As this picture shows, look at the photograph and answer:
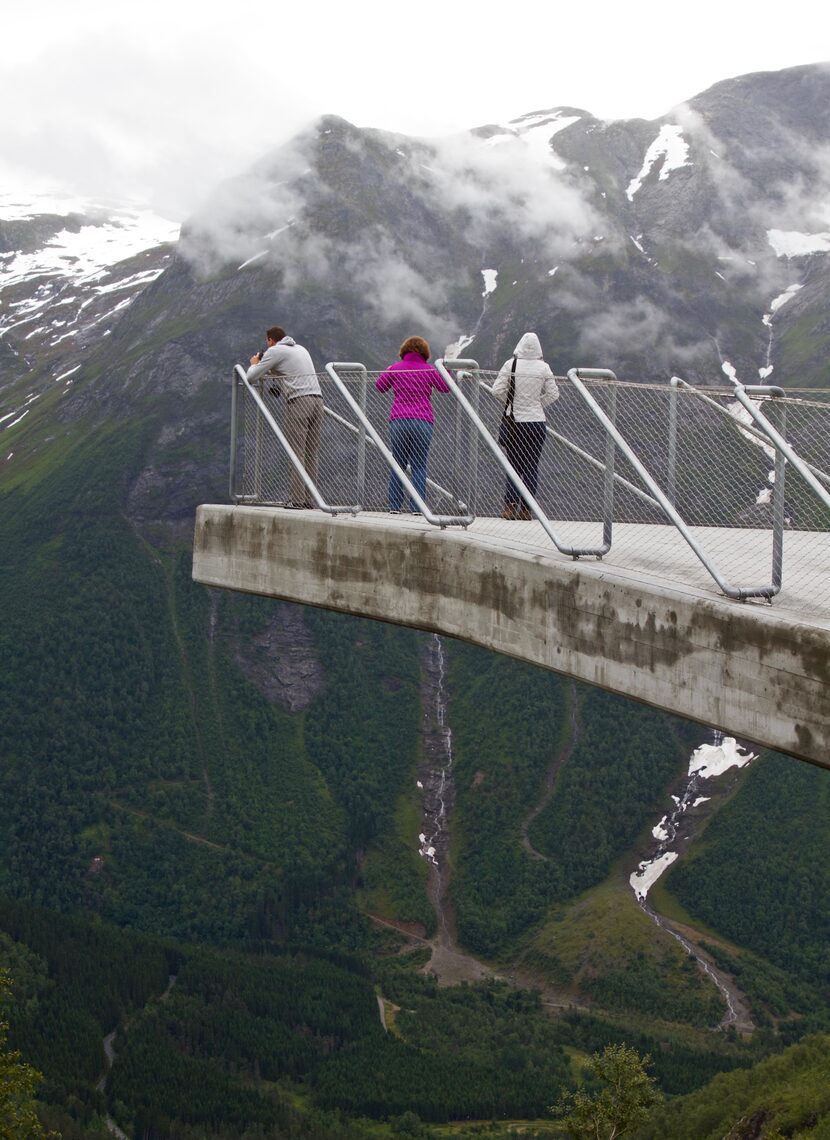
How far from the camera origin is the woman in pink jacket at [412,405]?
54.6 ft

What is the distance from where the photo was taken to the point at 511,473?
1471 cm

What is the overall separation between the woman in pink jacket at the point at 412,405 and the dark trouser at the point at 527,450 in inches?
45.7

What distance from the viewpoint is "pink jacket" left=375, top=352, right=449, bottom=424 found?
1660 centimetres

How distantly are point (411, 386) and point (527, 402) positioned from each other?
1676 mm

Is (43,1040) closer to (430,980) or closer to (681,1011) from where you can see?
(430,980)

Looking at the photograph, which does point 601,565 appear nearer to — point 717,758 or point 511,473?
Result: point 511,473

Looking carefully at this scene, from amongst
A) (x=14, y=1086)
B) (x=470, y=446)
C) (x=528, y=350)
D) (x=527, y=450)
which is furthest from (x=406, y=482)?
(x=14, y=1086)

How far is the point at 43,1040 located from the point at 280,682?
78.6 m

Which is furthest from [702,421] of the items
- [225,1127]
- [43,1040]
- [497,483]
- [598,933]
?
[598,933]

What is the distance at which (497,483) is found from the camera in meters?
17.9

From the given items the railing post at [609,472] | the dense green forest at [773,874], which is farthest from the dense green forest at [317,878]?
the railing post at [609,472]

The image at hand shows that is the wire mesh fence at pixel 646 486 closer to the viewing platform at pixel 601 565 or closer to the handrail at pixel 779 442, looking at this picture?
the viewing platform at pixel 601 565

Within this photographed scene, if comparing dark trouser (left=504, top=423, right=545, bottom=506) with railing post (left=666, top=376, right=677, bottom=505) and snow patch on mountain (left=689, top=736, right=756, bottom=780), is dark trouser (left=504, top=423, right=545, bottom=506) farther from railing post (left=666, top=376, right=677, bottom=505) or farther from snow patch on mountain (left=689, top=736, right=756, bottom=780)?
snow patch on mountain (left=689, top=736, right=756, bottom=780)

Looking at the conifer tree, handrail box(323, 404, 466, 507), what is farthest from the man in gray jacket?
the conifer tree
